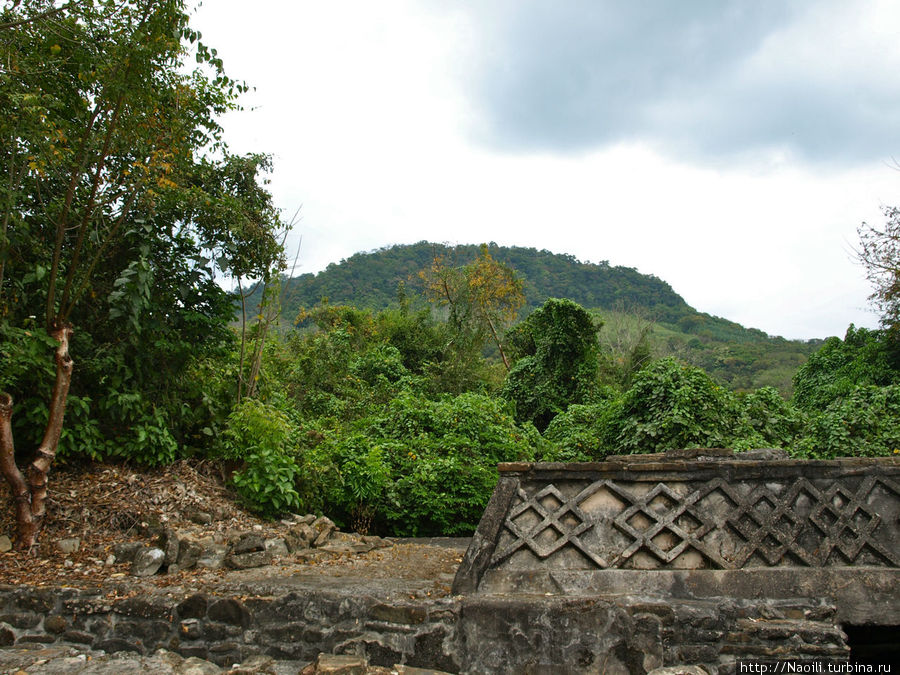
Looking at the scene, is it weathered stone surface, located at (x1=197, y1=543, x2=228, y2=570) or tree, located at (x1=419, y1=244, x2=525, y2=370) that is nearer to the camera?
weathered stone surface, located at (x1=197, y1=543, x2=228, y2=570)

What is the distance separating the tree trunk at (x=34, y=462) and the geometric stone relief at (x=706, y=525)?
3617 mm

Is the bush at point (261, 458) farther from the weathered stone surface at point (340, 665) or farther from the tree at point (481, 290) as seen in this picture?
the tree at point (481, 290)

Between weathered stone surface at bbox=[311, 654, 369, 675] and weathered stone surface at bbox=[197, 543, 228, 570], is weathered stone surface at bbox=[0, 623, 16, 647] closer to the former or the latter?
weathered stone surface at bbox=[197, 543, 228, 570]

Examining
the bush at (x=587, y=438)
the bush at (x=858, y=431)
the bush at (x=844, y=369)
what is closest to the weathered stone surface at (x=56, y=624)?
the bush at (x=587, y=438)

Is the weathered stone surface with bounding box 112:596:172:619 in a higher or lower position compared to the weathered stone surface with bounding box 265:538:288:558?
lower

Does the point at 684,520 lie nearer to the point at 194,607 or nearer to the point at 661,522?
the point at 661,522

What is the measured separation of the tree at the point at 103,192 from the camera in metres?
4.38

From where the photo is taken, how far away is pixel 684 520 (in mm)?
3580

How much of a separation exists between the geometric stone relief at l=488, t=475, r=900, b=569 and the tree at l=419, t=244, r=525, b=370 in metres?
17.6

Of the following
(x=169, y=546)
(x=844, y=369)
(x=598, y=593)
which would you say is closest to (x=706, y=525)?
(x=598, y=593)

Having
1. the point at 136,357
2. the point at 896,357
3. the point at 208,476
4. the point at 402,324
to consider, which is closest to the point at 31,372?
the point at 136,357

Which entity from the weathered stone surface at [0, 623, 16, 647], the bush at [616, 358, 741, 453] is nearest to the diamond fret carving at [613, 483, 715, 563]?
the weathered stone surface at [0, 623, 16, 647]

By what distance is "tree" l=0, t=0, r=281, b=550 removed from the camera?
438 centimetres

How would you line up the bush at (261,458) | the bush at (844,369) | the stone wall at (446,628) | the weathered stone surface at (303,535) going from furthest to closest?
the bush at (844,369) < the bush at (261,458) < the weathered stone surface at (303,535) < the stone wall at (446,628)
